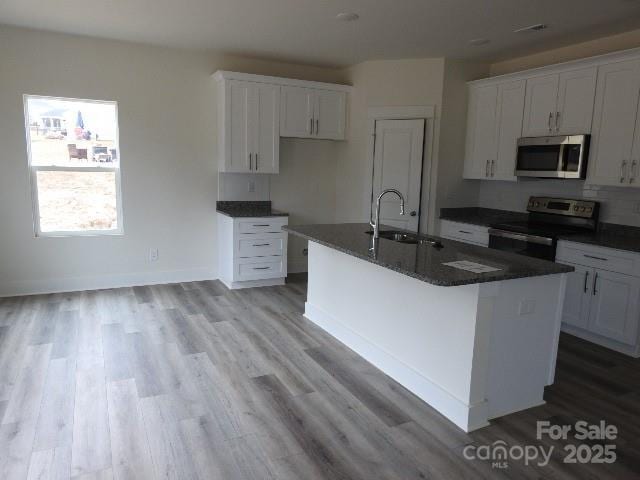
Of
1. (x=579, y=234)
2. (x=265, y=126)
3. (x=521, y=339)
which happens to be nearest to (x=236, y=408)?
(x=521, y=339)

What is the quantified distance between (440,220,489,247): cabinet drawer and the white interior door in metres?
0.33

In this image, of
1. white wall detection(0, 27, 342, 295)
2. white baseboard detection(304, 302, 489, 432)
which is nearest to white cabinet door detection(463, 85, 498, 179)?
white wall detection(0, 27, 342, 295)

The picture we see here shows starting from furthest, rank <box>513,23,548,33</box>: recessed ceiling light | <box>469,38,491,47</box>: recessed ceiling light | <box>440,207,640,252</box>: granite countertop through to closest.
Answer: <box>469,38,491,47</box>: recessed ceiling light < <box>513,23,548,33</box>: recessed ceiling light < <box>440,207,640,252</box>: granite countertop

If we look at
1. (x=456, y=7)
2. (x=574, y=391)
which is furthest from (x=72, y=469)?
(x=456, y=7)

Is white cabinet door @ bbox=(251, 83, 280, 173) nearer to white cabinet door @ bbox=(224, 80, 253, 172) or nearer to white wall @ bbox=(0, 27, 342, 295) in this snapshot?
white cabinet door @ bbox=(224, 80, 253, 172)

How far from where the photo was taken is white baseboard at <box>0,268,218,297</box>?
4652 millimetres

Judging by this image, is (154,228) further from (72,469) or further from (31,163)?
(72,469)

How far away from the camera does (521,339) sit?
263 cm

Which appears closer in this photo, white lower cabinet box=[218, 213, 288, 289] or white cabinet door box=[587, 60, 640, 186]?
white cabinet door box=[587, 60, 640, 186]

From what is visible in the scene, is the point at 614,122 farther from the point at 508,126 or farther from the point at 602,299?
the point at 602,299

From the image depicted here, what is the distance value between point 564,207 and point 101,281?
480cm

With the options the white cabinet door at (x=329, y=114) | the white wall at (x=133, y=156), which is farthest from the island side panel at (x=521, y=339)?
the white wall at (x=133, y=156)

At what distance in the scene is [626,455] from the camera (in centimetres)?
231

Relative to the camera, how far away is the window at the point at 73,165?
4.60 m
